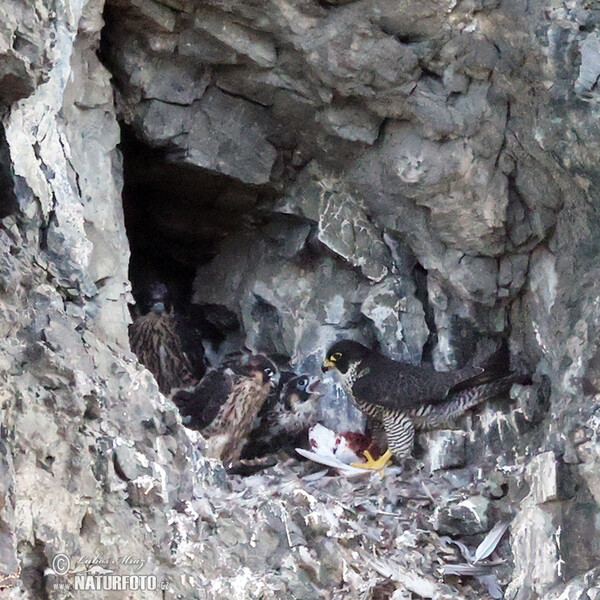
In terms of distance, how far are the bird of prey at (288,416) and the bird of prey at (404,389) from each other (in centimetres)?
35

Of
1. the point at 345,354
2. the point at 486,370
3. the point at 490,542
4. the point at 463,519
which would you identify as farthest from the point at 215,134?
the point at 490,542

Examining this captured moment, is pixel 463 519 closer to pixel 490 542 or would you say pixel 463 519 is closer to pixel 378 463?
pixel 490 542

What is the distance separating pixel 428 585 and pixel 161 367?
2102mm

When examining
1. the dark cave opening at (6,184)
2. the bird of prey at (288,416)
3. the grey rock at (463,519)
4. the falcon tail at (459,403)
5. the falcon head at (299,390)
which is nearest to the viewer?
the dark cave opening at (6,184)

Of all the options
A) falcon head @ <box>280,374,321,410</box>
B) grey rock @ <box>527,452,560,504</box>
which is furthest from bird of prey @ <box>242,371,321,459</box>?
grey rock @ <box>527,452,560,504</box>

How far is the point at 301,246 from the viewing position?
16.8ft

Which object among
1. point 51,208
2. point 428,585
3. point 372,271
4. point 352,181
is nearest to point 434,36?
point 352,181

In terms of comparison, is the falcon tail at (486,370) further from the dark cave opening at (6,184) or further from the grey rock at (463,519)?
the dark cave opening at (6,184)

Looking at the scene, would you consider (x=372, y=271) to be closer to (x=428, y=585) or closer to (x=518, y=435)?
(x=518, y=435)

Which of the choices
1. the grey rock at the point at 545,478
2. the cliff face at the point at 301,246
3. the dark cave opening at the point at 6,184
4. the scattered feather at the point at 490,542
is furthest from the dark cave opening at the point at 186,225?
the grey rock at the point at 545,478

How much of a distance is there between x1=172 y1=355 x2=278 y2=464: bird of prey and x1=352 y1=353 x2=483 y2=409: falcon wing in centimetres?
59

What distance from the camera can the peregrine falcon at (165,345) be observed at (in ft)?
17.4

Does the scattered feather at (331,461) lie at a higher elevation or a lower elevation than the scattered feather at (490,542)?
higher

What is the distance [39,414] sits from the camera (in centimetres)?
312
